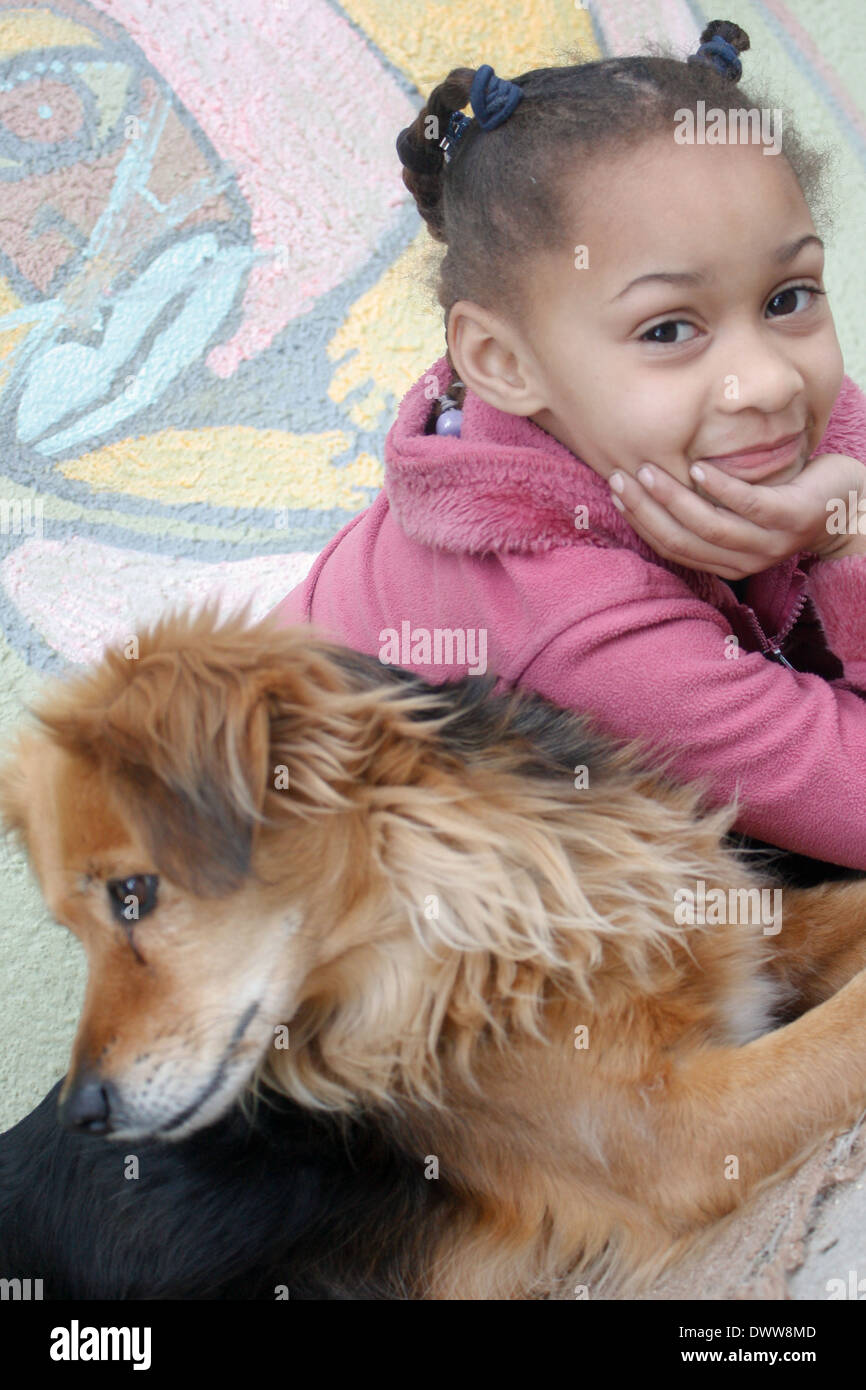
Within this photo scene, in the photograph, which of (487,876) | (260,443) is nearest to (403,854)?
(487,876)

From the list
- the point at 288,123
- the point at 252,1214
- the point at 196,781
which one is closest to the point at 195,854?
the point at 196,781

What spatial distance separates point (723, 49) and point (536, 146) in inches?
20.1

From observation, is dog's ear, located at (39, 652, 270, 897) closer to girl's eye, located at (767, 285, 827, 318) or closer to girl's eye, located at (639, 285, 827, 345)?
girl's eye, located at (639, 285, 827, 345)

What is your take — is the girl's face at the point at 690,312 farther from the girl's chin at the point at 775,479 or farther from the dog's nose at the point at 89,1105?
the dog's nose at the point at 89,1105

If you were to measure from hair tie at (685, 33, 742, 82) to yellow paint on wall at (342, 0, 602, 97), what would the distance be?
5.82 ft

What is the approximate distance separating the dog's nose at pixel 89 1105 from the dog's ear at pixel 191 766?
0.33 meters

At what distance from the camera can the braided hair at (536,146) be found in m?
2.06

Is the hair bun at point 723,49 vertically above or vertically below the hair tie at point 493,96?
above

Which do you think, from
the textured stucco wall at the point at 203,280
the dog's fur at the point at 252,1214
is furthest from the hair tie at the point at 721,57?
the dog's fur at the point at 252,1214

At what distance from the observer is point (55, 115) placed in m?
3.80

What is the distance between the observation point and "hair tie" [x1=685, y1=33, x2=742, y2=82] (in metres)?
2.27

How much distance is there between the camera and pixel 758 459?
6.90ft

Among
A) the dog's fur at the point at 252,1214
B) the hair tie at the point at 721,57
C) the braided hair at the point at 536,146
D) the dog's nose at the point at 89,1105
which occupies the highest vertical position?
the hair tie at the point at 721,57

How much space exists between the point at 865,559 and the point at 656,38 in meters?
2.67
